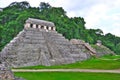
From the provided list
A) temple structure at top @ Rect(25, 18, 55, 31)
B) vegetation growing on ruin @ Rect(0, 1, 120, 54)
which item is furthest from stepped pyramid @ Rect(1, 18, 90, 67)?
vegetation growing on ruin @ Rect(0, 1, 120, 54)

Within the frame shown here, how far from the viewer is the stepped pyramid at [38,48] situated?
62.5 metres

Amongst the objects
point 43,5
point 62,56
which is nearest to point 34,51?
point 62,56

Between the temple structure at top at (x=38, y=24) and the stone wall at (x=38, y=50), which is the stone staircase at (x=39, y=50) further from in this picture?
the temple structure at top at (x=38, y=24)

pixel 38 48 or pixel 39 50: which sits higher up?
pixel 38 48

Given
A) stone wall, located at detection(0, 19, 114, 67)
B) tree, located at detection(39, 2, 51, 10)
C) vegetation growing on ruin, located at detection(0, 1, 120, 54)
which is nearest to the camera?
stone wall, located at detection(0, 19, 114, 67)

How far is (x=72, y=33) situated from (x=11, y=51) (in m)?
60.3

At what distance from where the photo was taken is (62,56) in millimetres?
74062

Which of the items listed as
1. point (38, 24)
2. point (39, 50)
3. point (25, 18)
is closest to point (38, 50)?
point (39, 50)

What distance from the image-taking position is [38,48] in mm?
68438

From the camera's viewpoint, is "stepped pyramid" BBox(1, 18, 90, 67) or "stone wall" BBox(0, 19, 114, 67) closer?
"stone wall" BBox(0, 19, 114, 67)

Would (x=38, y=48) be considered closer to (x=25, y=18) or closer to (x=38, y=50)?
(x=38, y=50)

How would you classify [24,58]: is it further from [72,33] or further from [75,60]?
[72,33]

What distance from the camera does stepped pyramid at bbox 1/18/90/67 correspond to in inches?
2462

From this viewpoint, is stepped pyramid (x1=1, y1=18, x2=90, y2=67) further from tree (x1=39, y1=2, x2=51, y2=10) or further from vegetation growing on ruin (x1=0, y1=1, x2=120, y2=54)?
tree (x1=39, y1=2, x2=51, y2=10)
